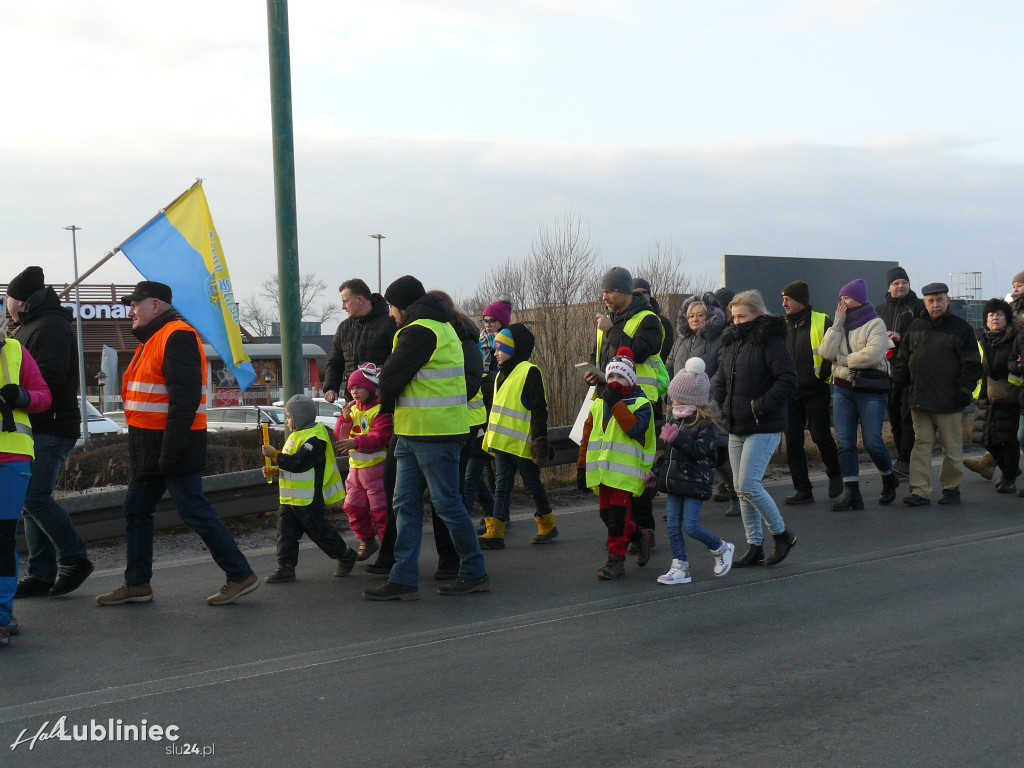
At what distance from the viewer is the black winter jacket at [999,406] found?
9.89m

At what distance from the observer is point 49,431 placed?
6.30 metres

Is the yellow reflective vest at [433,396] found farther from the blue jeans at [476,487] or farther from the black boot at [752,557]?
the black boot at [752,557]

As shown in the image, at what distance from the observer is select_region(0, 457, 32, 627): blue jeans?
543cm

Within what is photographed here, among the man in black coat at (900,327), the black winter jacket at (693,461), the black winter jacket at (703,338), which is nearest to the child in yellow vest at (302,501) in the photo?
the black winter jacket at (693,461)

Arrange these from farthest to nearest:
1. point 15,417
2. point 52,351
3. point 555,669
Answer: point 52,351
point 15,417
point 555,669

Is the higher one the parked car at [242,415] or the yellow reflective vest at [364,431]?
the yellow reflective vest at [364,431]

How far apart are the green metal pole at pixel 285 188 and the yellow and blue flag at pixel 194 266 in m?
0.50

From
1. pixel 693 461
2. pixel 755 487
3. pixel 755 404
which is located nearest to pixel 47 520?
pixel 693 461

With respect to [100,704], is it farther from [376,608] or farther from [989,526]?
[989,526]

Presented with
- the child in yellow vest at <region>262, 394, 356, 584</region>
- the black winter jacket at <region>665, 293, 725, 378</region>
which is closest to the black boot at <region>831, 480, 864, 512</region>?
the black winter jacket at <region>665, 293, 725, 378</region>

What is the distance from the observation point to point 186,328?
20.0ft

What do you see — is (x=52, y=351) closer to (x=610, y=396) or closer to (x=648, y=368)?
(x=610, y=396)

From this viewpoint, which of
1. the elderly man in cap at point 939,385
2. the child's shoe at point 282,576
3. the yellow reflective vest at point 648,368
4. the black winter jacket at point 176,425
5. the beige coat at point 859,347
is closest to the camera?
the black winter jacket at point 176,425

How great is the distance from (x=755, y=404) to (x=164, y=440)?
395 cm
